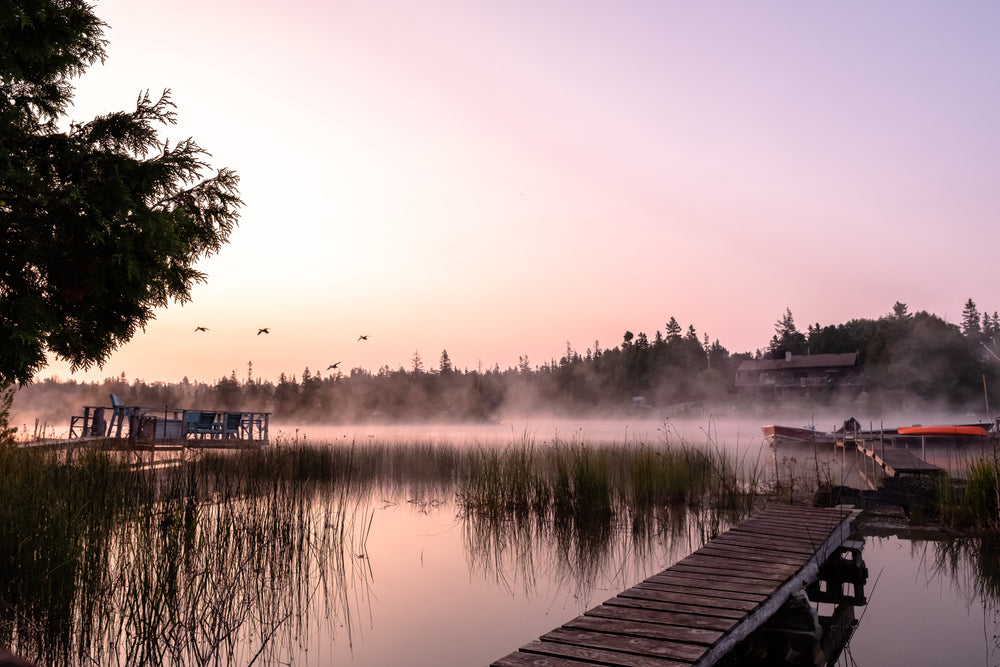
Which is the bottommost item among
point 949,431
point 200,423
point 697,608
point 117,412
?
point 697,608

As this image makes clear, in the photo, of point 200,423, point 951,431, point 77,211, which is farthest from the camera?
point 951,431

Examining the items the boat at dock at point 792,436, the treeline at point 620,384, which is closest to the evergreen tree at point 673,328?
the treeline at point 620,384

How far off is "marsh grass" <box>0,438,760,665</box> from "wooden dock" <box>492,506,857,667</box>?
190 centimetres

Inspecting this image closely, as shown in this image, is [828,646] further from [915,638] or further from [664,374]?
[664,374]

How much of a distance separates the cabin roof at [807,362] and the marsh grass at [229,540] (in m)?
53.6

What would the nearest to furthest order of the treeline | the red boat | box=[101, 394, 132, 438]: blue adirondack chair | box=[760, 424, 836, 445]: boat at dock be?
box=[101, 394, 132, 438]: blue adirondack chair < the red boat < box=[760, 424, 836, 445]: boat at dock < the treeline

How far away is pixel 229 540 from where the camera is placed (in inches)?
274

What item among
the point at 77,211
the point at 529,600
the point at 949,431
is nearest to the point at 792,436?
the point at 949,431

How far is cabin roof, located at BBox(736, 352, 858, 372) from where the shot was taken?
6047 centimetres

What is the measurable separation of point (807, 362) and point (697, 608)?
2525 inches

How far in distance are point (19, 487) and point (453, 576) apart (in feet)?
14.0

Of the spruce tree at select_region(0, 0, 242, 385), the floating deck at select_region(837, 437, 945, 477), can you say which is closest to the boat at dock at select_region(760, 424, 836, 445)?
the floating deck at select_region(837, 437, 945, 477)

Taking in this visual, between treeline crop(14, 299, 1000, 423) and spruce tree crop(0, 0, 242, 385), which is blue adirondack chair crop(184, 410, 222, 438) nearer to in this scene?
spruce tree crop(0, 0, 242, 385)

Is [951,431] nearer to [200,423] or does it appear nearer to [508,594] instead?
[508,594]
